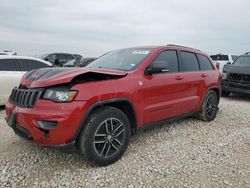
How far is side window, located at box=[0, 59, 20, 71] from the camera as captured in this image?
736 centimetres

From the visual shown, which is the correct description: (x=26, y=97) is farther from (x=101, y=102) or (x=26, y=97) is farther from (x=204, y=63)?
(x=204, y=63)

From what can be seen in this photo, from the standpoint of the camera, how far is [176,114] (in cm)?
531

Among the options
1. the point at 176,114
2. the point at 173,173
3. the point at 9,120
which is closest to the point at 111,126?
the point at 173,173

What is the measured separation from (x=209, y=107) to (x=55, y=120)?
4096 mm

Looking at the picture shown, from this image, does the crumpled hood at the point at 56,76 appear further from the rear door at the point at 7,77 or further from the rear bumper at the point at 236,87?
the rear bumper at the point at 236,87

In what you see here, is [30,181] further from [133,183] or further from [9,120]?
[133,183]

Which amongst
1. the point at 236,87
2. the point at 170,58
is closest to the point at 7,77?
the point at 170,58

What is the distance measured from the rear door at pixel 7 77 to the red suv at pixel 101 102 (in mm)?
3018

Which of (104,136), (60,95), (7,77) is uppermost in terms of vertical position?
(60,95)

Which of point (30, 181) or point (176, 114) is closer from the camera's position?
point (30, 181)

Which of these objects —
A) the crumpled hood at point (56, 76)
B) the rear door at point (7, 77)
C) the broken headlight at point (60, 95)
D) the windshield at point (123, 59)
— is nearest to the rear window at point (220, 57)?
the rear door at point (7, 77)

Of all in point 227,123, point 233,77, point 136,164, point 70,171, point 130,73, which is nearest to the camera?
point 70,171

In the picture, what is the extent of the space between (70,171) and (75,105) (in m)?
0.91

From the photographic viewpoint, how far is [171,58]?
5.35 m
